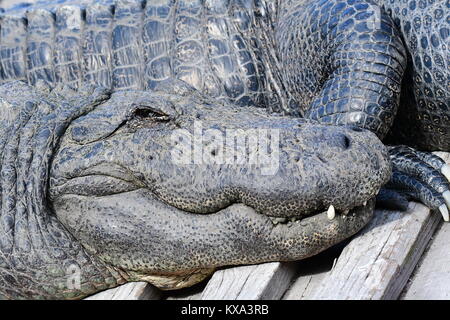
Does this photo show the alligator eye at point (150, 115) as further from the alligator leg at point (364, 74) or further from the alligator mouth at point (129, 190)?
the alligator leg at point (364, 74)

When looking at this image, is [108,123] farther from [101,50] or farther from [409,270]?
[101,50]

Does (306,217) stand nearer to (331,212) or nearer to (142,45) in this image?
(331,212)

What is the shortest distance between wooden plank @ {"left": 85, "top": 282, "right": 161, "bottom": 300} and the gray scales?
34mm

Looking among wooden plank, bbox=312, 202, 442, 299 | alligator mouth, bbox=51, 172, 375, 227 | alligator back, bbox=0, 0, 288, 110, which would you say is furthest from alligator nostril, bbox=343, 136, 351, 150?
alligator back, bbox=0, 0, 288, 110

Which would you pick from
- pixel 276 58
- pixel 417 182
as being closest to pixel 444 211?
pixel 417 182

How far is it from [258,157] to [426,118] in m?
1.42

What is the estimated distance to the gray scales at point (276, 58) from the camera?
3.53 metres

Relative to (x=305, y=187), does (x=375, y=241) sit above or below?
below

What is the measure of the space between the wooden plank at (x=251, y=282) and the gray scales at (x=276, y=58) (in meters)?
0.14

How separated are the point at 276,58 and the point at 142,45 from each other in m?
0.70

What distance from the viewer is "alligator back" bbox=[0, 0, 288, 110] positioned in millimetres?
4121

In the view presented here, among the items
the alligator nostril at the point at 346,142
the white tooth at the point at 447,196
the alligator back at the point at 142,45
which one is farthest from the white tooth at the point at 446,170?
the alligator back at the point at 142,45

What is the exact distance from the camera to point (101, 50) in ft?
14.1
